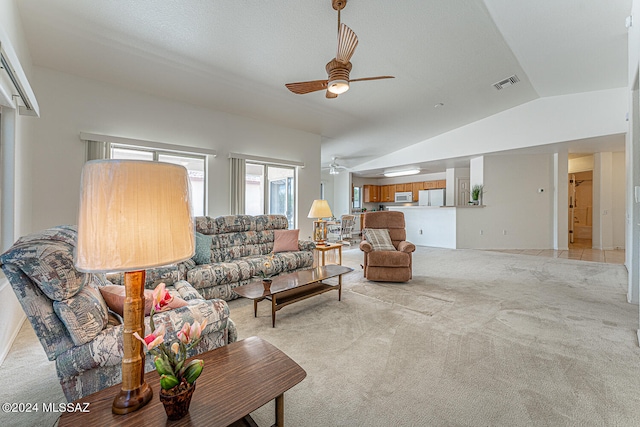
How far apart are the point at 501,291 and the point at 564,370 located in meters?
1.85

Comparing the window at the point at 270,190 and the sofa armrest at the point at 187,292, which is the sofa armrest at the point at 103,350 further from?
the window at the point at 270,190

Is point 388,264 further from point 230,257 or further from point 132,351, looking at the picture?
point 132,351

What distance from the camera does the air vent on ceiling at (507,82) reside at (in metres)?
4.70

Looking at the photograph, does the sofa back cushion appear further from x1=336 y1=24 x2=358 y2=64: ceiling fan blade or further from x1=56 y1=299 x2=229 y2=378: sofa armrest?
x1=336 y1=24 x2=358 y2=64: ceiling fan blade

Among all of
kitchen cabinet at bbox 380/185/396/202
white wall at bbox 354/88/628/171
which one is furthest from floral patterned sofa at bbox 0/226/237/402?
kitchen cabinet at bbox 380/185/396/202

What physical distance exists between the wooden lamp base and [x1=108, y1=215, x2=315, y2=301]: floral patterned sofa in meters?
2.00

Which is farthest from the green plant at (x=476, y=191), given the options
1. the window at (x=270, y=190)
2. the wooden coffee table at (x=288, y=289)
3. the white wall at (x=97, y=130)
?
the white wall at (x=97, y=130)

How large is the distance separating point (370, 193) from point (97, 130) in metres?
8.94

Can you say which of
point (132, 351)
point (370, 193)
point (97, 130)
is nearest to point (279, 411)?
point (132, 351)

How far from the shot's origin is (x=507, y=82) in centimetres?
482

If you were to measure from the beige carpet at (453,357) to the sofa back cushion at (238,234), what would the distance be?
826 millimetres

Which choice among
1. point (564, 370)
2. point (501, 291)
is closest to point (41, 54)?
point (564, 370)

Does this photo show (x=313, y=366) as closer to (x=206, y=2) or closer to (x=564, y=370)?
(x=564, y=370)

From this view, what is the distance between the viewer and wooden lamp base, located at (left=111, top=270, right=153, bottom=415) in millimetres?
917
